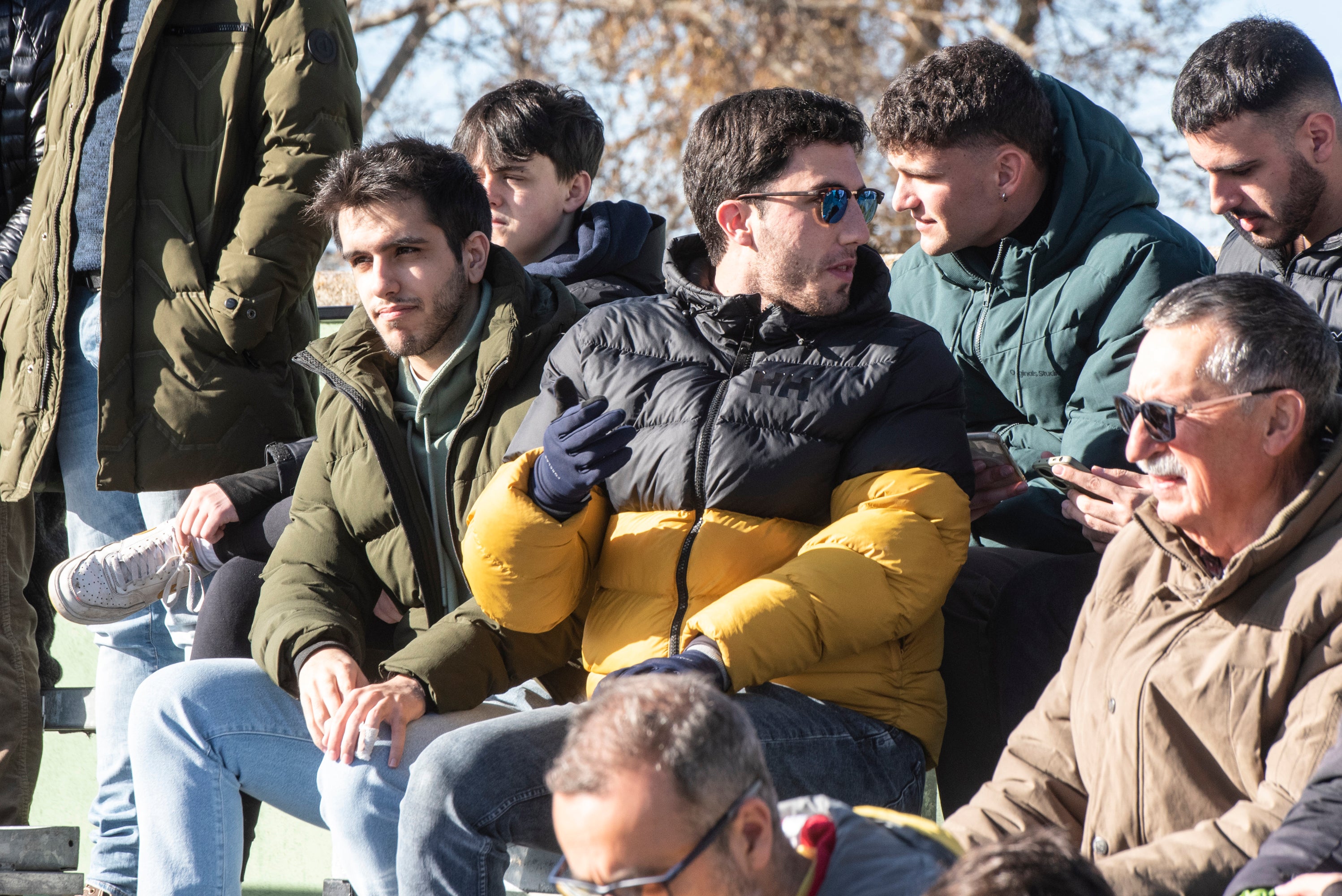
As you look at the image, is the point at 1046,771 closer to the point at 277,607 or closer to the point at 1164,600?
the point at 1164,600

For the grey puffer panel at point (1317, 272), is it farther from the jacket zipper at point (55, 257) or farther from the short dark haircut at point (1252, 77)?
the jacket zipper at point (55, 257)

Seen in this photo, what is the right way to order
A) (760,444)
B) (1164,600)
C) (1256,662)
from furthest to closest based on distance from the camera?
(760,444)
(1164,600)
(1256,662)

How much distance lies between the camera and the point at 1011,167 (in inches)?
133

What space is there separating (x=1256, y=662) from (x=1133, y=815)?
0.94 feet

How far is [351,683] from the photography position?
2889mm

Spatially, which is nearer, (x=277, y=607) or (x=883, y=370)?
Result: (x=883, y=370)

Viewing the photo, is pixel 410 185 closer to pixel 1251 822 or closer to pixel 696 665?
pixel 696 665

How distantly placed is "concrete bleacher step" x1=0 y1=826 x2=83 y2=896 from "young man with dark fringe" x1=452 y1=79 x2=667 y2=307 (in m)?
1.94

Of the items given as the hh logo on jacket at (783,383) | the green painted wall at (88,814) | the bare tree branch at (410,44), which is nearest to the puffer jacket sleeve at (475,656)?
the hh logo on jacket at (783,383)

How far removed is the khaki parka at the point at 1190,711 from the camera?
2.01m

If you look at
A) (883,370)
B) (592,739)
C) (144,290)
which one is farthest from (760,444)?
(144,290)

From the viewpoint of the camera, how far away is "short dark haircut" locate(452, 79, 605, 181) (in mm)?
4102

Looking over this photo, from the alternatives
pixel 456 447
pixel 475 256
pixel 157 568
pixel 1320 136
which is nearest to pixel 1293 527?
pixel 1320 136

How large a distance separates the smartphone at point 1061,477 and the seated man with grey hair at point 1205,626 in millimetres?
437
